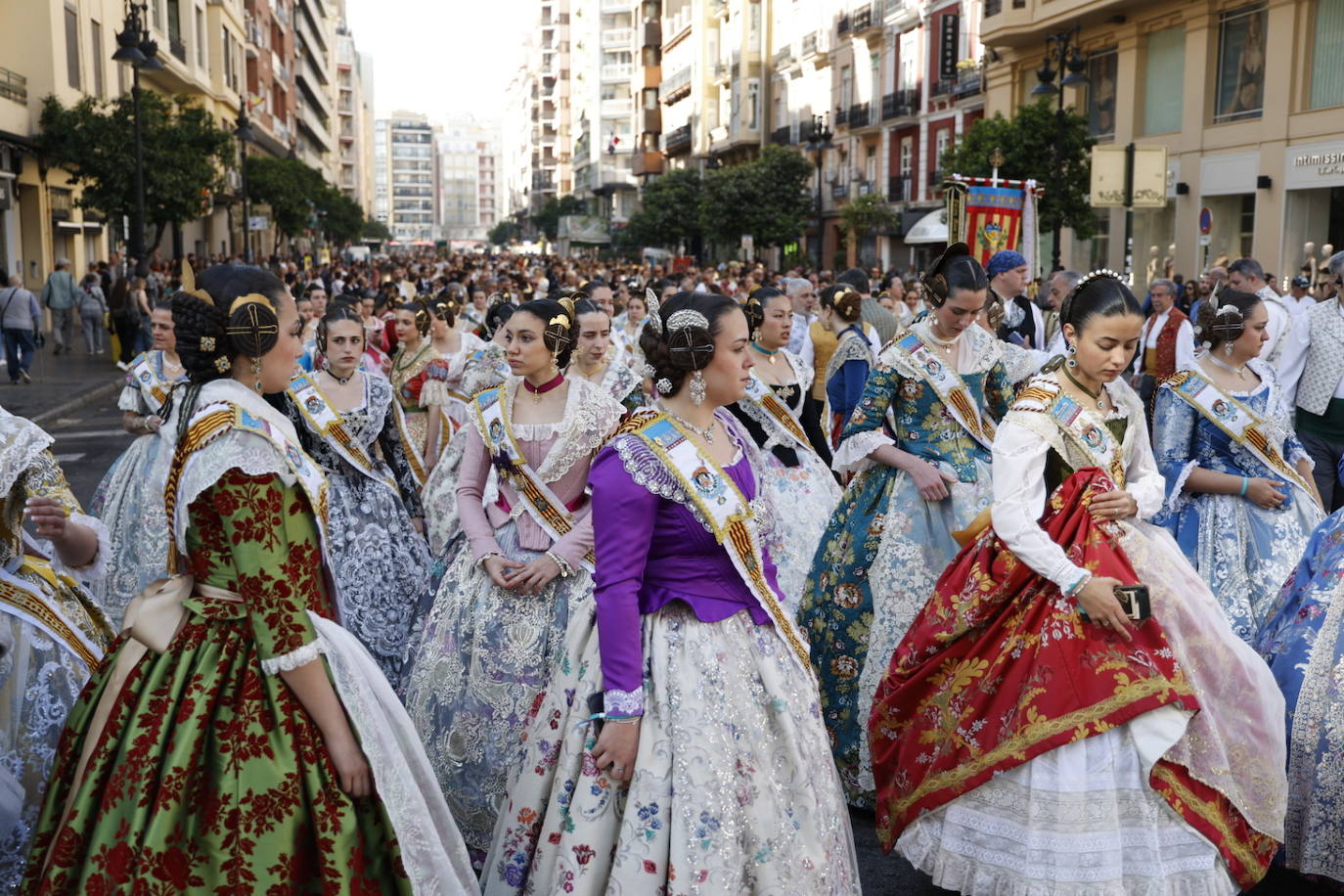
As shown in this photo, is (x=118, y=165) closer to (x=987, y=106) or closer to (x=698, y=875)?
(x=987, y=106)

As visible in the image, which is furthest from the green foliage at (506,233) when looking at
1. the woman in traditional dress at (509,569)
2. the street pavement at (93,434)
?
the woman in traditional dress at (509,569)

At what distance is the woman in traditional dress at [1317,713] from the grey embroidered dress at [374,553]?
135 inches

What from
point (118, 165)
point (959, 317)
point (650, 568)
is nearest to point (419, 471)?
point (959, 317)

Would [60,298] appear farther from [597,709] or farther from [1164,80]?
[597,709]

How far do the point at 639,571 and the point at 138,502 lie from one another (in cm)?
450

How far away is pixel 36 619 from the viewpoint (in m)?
3.64

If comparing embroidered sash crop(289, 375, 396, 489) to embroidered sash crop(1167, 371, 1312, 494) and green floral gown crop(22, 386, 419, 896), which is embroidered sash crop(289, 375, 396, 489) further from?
embroidered sash crop(1167, 371, 1312, 494)

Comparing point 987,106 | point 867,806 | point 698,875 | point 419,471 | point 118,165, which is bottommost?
point 867,806

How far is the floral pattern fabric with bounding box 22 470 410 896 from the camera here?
120 inches

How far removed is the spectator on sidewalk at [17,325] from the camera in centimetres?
2027

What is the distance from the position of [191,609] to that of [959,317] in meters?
3.45

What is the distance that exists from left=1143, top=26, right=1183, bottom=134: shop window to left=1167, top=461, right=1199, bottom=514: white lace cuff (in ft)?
73.5

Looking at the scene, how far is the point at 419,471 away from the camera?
6.87 meters

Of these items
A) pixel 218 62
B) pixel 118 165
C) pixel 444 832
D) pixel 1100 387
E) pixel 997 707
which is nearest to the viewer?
pixel 444 832
